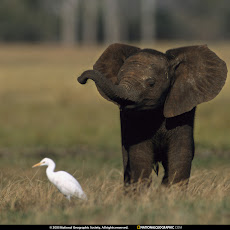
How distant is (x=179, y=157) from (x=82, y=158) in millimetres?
7137

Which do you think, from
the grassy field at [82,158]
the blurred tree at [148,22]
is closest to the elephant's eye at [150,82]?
the grassy field at [82,158]

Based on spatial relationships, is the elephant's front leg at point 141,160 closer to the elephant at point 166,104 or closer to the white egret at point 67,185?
the elephant at point 166,104

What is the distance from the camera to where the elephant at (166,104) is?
9.39 meters

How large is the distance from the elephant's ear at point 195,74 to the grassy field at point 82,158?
3.53 feet

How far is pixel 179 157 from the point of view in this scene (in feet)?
31.1

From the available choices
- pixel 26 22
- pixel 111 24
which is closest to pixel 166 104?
pixel 26 22

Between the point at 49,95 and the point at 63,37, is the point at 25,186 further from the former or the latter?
the point at 63,37

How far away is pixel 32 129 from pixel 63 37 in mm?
76615

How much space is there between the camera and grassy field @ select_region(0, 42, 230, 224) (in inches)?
301

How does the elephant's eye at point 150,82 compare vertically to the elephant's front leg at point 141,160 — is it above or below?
above

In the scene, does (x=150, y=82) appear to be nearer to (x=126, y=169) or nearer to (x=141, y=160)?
(x=141, y=160)

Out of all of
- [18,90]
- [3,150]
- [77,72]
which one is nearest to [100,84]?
[3,150]

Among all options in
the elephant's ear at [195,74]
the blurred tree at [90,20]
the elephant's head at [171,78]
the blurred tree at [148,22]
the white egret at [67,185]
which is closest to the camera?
the white egret at [67,185]

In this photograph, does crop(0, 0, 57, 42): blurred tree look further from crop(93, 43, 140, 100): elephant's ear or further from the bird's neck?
the bird's neck
